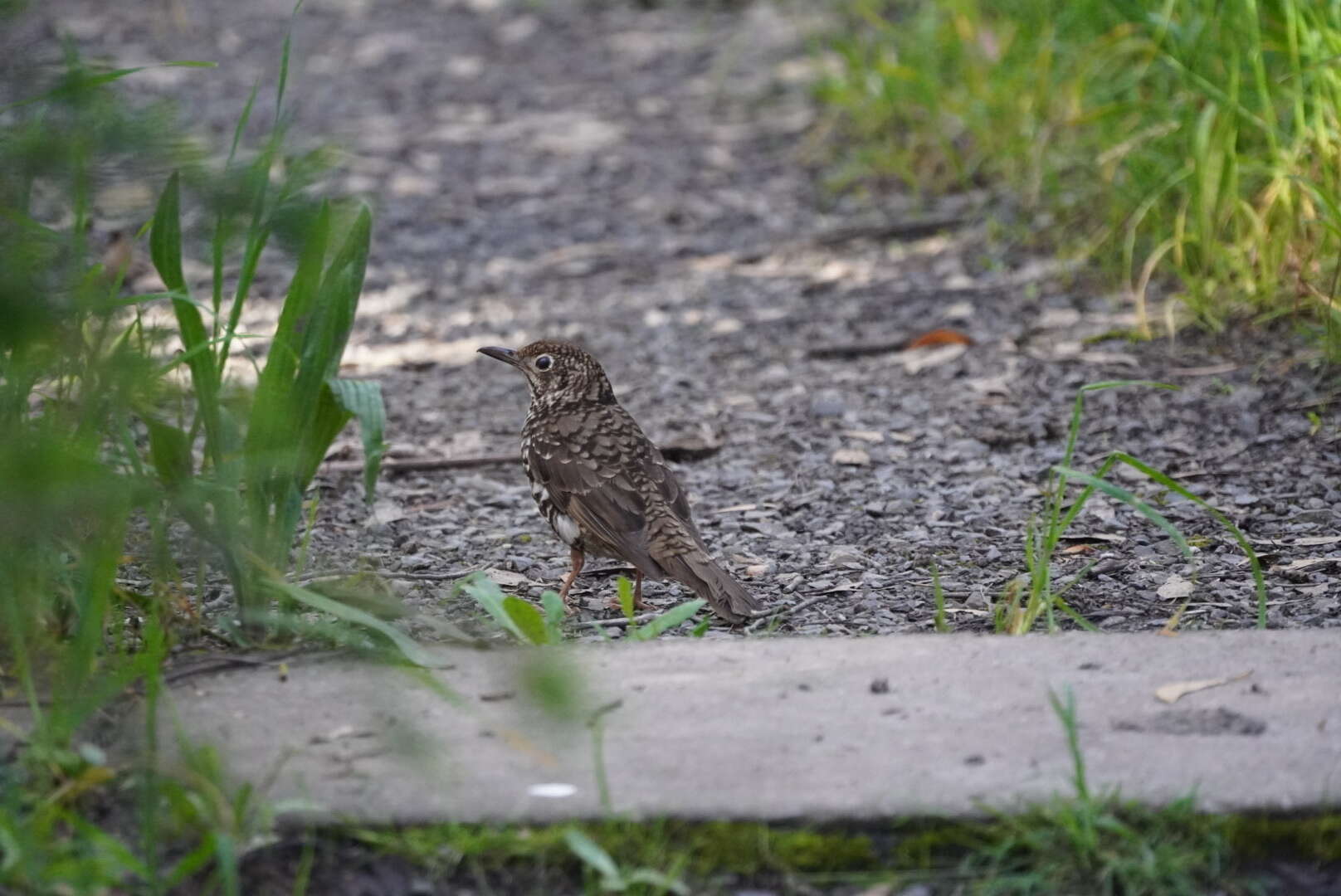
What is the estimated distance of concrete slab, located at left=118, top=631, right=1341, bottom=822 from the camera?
2.75 meters

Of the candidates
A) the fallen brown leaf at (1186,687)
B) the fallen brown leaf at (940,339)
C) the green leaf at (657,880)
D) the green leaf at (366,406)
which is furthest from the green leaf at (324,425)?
the fallen brown leaf at (940,339)

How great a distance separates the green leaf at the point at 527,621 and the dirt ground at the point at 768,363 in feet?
1.28

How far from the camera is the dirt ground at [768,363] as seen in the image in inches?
178

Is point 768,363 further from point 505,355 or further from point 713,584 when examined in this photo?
point 713,584

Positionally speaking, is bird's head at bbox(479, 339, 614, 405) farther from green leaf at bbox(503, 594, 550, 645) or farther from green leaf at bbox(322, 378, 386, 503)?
green leaf at bbox(503, 594, 550, 645)

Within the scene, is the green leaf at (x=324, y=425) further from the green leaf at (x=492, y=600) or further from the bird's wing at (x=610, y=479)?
the bird's wing at (x=610, y=479)

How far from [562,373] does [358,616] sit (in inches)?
81.0

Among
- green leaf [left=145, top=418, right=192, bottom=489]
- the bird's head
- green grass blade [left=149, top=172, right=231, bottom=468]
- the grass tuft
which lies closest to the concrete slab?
green leaf [left=145, top=418, right=192, bottom=489]

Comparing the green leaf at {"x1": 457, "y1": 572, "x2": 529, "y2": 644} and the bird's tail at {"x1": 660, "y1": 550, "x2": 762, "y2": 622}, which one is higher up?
the green leaf at {"x1": 457, "y1": 572, "x2": 529, "y2": 644}

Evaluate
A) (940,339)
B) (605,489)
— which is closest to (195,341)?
(605,489)

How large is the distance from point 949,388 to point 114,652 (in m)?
3.65

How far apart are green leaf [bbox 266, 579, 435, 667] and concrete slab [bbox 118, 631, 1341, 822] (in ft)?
0.18

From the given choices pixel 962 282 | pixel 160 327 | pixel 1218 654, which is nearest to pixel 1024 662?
pixel 1218 654

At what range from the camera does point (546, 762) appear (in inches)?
112
